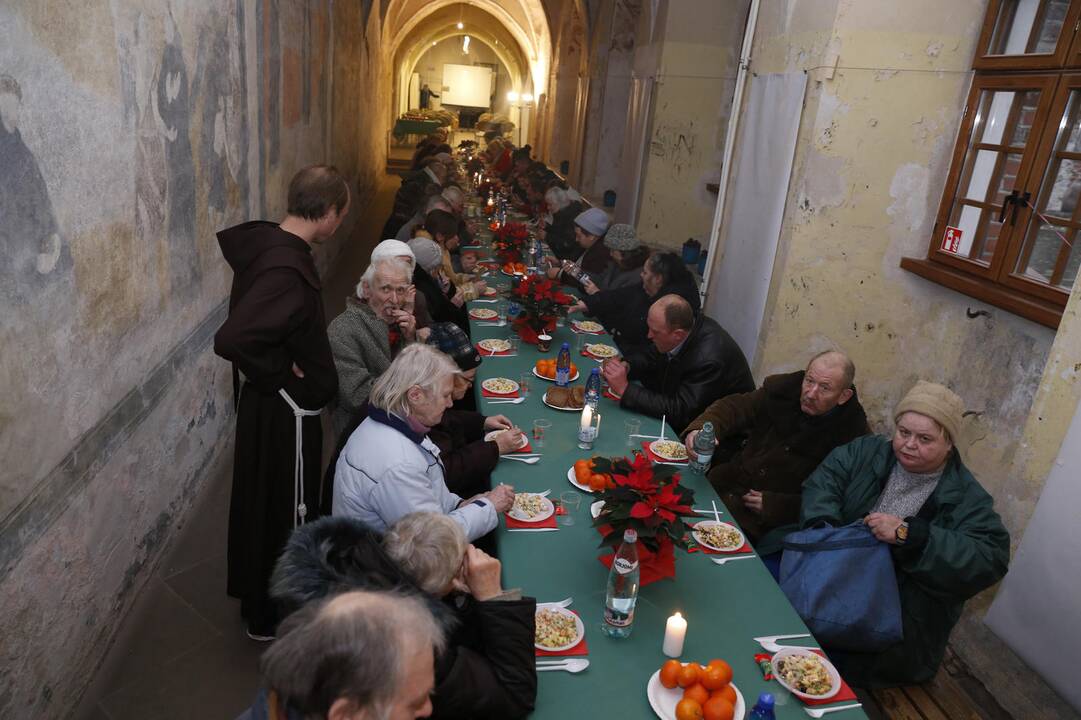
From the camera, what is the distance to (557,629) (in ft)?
7.76

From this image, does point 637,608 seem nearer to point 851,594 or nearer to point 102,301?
point 851,594

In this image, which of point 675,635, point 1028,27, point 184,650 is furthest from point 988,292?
point 184,650

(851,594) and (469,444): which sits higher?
(469,444)

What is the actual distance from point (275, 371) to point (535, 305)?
2.39 meters

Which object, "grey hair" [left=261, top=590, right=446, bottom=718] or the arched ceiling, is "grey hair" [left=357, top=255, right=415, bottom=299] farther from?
the arched ceiling

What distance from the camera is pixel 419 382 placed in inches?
111

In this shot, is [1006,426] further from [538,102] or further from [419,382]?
[538,102]

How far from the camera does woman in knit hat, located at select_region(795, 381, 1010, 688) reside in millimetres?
2898

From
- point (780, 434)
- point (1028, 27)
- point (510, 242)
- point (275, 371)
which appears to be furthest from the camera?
point (510, 242)

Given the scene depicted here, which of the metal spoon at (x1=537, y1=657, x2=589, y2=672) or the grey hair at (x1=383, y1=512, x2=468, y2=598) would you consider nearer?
the grey hair at (x1=383, y1=512, x2=468, y2=598)

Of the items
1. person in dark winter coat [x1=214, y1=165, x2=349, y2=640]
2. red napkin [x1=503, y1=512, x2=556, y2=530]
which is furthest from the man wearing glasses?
red napkin [x1=503, y1=512, x2=556, y2=530]

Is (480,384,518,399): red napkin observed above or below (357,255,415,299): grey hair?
below

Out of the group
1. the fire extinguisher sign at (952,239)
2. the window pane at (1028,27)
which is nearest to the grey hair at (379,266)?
the fire extinguisher sign at (952,239)

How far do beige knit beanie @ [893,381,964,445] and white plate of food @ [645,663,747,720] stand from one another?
5.21 feet
